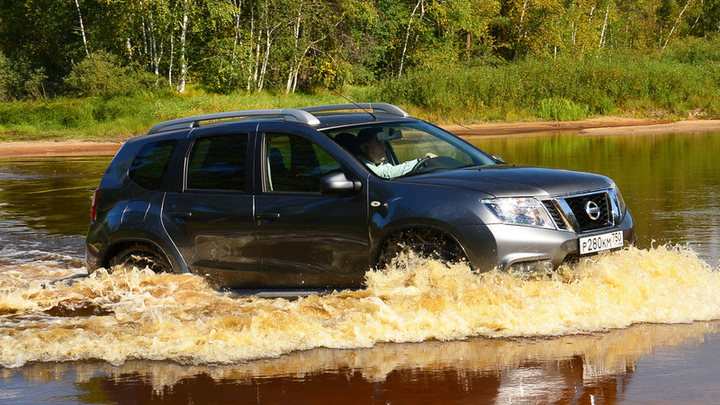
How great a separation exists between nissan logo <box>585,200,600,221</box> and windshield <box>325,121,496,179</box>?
1.13m

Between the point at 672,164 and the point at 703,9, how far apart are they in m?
68.2

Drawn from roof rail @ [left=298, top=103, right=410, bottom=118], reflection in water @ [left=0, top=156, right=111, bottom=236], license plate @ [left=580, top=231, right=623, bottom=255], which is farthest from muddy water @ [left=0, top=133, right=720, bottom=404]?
reflection in water @ [left=0, top=156, right=111, bottom=236]

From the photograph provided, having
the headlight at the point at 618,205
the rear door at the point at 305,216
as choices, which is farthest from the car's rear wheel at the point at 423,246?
the headlight at the point at 618,205

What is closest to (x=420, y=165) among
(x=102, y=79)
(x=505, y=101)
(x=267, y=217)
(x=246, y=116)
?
(x=267, y=217)

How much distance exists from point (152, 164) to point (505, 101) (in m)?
35.5

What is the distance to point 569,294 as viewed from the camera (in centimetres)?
648

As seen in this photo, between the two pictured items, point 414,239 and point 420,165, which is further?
point 420,165

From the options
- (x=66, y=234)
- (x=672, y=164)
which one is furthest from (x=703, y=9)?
(x=66, y=234)

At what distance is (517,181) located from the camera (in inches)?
262

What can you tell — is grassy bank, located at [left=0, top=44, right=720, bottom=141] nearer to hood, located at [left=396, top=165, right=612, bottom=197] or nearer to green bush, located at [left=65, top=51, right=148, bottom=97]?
green bush, located at [left=65, top=51, right=148, bottom=97]

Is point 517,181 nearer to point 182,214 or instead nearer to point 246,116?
point 246,116

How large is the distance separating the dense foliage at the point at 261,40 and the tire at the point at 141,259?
1537 inches

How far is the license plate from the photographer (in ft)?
21.4

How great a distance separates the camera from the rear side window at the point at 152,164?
314 inches
